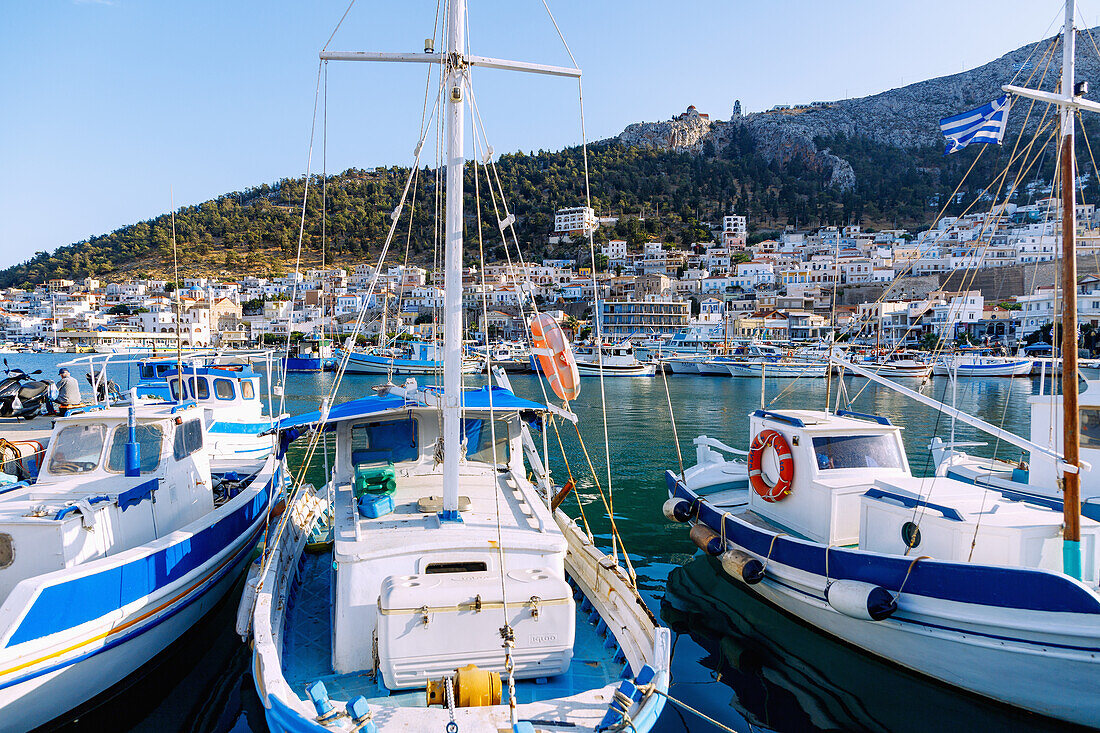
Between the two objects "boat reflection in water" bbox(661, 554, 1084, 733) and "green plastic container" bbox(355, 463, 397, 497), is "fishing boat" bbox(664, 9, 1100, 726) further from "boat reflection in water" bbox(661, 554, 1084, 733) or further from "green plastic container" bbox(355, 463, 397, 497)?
"green plastic container" bbox(355, 463, 397, 497)

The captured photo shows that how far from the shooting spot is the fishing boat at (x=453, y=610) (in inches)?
177

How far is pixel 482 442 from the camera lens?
8555 millimetres

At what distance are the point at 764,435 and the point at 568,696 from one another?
6002mm

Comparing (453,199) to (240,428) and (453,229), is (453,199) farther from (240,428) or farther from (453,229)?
(240,428)

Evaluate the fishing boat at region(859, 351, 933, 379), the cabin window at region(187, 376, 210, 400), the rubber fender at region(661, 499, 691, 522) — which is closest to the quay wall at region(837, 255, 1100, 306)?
the fishing boat at region(859, 351, 933, 379)

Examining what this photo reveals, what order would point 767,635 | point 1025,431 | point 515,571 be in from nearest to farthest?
point 515,571, point 767,635, point 1025,431

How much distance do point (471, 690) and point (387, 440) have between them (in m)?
4.18

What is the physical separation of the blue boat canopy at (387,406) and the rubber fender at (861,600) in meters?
4.26

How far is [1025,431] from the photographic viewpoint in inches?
1094

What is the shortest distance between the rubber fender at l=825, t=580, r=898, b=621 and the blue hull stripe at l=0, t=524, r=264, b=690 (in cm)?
788

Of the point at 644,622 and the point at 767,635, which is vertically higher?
the point at 644,622

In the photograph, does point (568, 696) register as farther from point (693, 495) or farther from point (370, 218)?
point (370, 218)

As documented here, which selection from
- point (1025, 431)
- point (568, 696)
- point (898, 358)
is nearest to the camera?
point (568, 696)

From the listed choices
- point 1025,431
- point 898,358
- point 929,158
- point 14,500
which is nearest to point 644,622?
point 14,500
